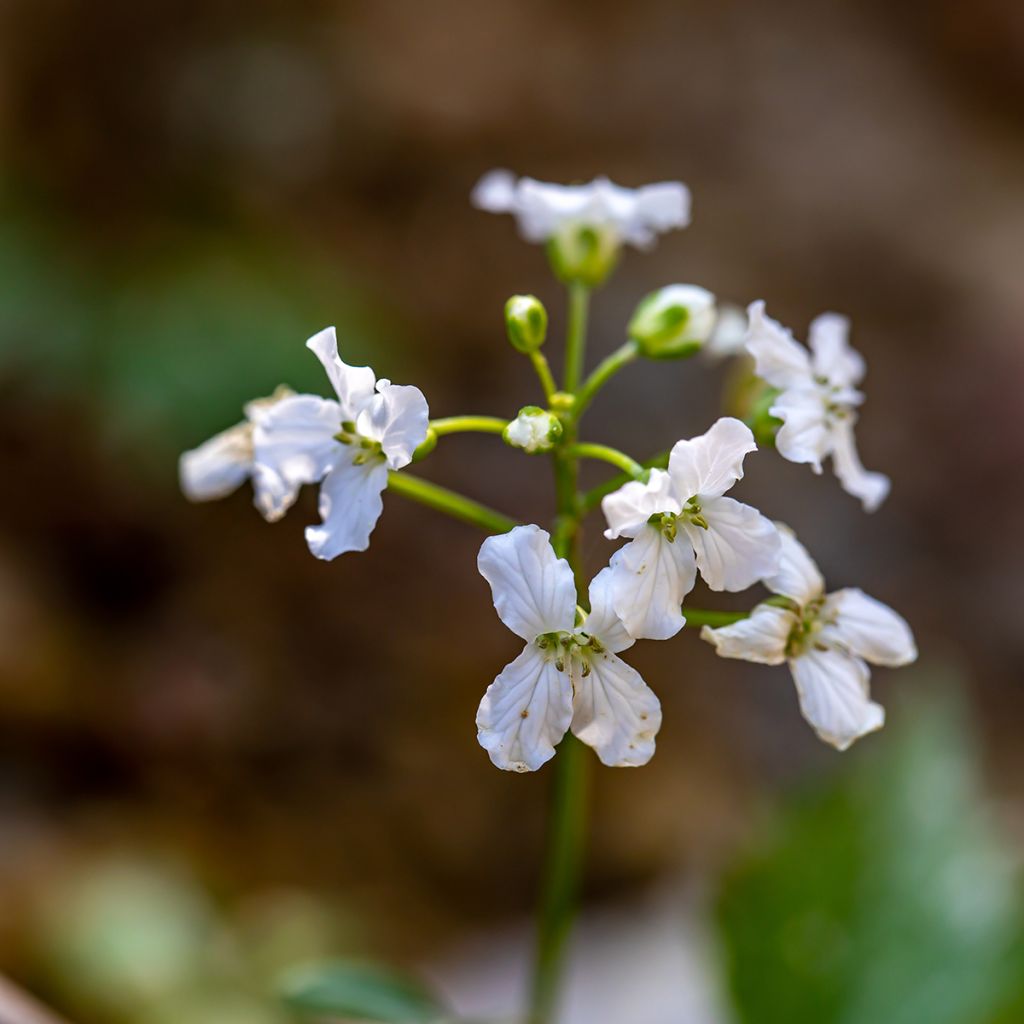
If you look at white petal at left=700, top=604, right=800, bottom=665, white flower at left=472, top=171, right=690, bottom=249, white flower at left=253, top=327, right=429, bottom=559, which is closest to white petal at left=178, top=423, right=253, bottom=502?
white flower at left=253, top=327, right=429, bottom=559

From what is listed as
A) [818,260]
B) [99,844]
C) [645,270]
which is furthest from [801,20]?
[99,844]

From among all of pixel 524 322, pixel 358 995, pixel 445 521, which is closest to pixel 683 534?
pixel 524 322

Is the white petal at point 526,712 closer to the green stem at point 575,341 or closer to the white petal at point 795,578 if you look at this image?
the white petal at point 795,578

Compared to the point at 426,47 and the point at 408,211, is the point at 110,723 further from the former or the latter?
the point at 426,47

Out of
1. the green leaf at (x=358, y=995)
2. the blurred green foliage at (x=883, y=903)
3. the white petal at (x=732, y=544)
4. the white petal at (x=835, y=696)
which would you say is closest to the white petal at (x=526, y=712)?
the white petal at (x=732, y=544)

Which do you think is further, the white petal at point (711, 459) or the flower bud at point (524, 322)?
the flower bud at point (524, 322)

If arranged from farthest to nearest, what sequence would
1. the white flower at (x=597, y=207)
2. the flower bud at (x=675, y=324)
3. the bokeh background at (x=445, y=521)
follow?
the bokeh background at (x=445, y=521) → the white flower at (x=597, y=207) → the flower bud at (x=675, y=324)

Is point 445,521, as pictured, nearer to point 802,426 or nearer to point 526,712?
point 802,426
